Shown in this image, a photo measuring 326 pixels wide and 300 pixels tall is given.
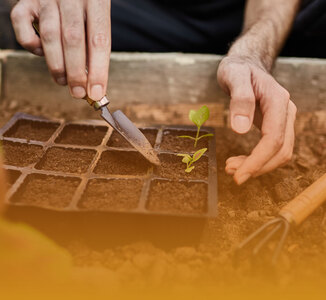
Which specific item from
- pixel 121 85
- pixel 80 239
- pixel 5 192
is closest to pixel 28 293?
pixel 80 239

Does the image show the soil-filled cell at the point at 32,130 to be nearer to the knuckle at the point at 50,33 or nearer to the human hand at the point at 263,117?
the knuckle at the point at 50,33

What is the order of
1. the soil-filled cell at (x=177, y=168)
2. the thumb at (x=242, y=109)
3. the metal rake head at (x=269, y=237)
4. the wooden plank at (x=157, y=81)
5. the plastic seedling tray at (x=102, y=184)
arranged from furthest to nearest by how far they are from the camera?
the wooden plank at (x=157, y=81), the soil-filled cell at (x=177, y=168), the thumb at (x=242, y=109), the plastic seedling tray at (x=102, y=184), the metal rake head at (x=269, y=237)

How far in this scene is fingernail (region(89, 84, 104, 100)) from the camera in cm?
127

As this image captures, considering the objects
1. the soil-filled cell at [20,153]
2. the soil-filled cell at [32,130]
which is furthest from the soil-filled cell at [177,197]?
the soil-filled cell at [32,130]

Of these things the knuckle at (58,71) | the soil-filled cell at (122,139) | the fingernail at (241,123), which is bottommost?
the soil-filled cell at (122,139)

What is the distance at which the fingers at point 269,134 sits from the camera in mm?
1257

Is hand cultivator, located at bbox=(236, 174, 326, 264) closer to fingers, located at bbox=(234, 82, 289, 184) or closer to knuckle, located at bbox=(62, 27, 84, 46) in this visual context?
fingers, located at bbox=(234, 82, 289, 184)

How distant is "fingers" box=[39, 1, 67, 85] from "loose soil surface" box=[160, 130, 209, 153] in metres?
0.50

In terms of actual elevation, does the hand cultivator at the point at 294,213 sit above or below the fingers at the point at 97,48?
below

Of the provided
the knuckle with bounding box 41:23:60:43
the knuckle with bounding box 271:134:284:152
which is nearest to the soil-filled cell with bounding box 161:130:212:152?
the knuckle with bounding box 271:134:284:152

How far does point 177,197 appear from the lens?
1261 millimetres

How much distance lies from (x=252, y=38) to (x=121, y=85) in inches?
28.3

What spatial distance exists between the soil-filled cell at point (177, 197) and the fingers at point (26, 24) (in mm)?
667

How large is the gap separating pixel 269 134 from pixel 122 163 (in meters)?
0.54
